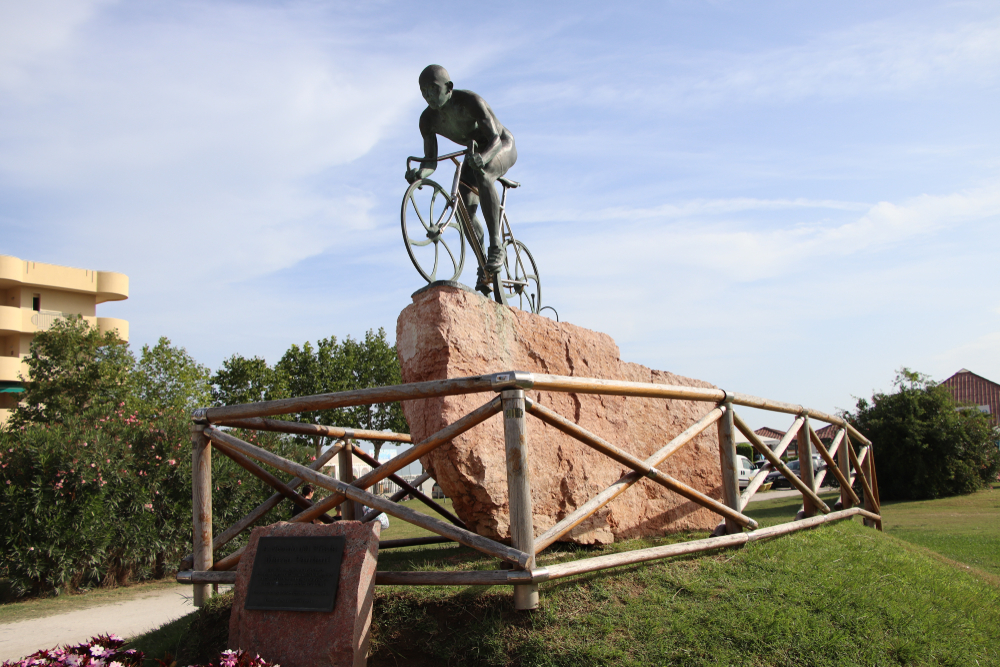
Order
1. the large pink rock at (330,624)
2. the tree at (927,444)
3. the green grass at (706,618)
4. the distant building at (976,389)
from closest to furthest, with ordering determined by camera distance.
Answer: the large pink rock at (330,624)
the green grass at (706,618)
the tree at (927,444)
the distant building at (976,389)

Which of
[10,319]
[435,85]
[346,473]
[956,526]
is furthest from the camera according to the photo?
[10,319]

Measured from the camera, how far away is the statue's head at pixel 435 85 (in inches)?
236

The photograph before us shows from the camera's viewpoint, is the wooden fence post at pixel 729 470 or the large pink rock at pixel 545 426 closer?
the large pink rock at pixel 545 426

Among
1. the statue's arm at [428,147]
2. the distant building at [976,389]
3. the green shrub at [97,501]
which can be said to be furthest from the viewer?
the distant building at [976,389]

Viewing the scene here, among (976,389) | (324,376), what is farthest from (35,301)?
(976,389)

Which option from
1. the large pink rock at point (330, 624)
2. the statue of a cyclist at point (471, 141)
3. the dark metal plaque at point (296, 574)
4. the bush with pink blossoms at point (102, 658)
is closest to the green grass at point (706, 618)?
the large pink rock at point (330, 624)

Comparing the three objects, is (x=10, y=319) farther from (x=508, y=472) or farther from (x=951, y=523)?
(x=951, y=523)

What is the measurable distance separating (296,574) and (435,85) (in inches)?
166

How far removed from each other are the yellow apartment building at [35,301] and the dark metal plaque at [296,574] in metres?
33.0

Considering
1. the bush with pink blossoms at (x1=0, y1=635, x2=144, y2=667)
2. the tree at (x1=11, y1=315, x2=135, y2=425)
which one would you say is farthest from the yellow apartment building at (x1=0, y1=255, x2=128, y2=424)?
the bush with pink blossoms at (x1=0, y1=635, x2=144, y2=667)

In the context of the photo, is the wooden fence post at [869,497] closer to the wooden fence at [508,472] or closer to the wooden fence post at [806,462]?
the wooden fence post at [806,462]

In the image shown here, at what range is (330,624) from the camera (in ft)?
11.8

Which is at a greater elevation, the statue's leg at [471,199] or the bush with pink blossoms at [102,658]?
the statue's leg at [471,199]

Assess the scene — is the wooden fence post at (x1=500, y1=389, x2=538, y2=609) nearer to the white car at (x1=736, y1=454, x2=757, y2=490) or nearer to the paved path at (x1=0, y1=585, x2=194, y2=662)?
the paved path at (x1=0, y1=585, x2=194, y2=662)
